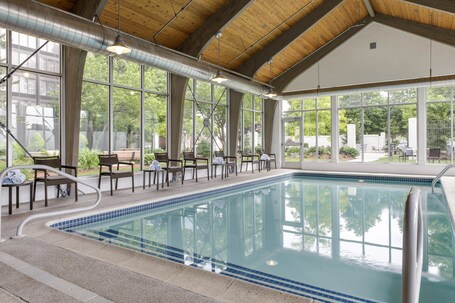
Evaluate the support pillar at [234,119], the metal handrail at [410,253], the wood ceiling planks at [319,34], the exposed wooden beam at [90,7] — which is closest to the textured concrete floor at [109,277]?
the metal handrail at [410,253]

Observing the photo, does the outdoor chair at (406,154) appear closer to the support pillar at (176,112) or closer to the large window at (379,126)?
the large window at (379,126)

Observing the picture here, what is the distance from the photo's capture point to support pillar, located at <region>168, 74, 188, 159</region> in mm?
8156

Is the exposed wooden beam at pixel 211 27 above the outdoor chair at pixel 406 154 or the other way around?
above

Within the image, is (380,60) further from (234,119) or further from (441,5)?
(234,119)

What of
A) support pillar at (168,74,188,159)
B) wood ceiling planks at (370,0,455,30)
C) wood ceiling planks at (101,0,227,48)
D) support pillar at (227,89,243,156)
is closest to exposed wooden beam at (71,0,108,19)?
wood ceiling planks at (101,0,227,48)

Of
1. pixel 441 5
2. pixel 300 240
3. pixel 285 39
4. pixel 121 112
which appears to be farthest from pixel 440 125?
pixel 121 112

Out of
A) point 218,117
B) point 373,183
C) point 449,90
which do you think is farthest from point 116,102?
point 449,90

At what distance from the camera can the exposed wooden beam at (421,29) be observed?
8594 millimetres

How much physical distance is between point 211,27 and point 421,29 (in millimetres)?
6406

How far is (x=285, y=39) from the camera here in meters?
9.52

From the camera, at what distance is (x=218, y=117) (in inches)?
410

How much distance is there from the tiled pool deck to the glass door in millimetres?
10268

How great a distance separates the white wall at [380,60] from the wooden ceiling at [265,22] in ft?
1.55

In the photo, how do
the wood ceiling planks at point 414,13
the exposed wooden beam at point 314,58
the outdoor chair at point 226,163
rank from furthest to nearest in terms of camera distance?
1. the exposed wooden beam at point 314,58
2. the outdoor chair at point 226,163
3. the wood ceiling planks at point 414,13
